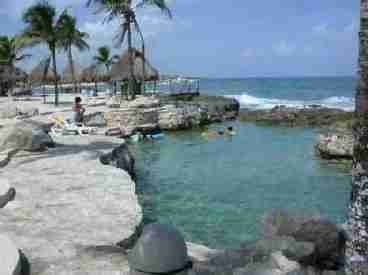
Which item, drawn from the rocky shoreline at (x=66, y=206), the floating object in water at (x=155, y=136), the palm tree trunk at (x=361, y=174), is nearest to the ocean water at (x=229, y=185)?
the floating object in water at (x=155, y=136)

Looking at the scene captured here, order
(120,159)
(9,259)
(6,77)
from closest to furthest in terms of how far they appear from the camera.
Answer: (9,259) < (120,159) < (6,77)

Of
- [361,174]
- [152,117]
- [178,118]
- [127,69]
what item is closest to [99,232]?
[361,174]

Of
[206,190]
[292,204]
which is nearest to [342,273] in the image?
[292,204]

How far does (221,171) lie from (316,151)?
487cm

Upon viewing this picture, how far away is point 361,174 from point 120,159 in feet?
33.7

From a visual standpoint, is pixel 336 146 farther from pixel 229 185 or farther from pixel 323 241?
pixel 323 241

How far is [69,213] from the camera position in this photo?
22.4 ft

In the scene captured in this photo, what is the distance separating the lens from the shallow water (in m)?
9.73

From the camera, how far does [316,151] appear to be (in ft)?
59.4

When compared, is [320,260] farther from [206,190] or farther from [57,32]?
[57,32]

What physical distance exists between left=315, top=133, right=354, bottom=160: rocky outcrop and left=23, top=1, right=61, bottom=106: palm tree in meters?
20.2

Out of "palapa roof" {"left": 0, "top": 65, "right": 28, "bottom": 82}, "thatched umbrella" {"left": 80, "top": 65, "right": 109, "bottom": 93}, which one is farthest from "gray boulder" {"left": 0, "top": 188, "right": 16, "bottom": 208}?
"palapa roof" {"left": 0, "top": 65, "right": 28, "bottom": 82}

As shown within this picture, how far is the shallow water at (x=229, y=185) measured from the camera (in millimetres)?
9727

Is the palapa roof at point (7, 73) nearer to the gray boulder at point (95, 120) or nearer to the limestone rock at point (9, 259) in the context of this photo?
the gray boulder at point (95, 120)
